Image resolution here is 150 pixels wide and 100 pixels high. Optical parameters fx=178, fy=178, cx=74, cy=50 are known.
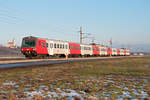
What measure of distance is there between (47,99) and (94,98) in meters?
1.36

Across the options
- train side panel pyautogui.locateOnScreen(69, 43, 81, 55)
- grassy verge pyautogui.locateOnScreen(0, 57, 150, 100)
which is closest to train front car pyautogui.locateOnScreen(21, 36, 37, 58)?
train side panel pyautogui.locateOnScreen(69, 43, 81, 55)

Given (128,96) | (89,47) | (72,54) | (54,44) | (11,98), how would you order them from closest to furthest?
(11,98), (128,96), (54,44), (72,54), (89,47)

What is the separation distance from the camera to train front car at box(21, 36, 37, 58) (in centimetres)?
2736

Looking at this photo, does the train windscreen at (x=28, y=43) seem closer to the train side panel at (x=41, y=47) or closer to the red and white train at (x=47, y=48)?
the red and white train at (x=47, y=48)

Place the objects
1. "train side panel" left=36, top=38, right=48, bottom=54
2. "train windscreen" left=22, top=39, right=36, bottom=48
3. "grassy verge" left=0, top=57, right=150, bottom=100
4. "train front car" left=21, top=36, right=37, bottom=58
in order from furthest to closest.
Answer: "train side panel" left=36, top=38, right=48, bottom=54 → "train windscreen" left=22, top=39, right=36, bottom=48 → "train front car" left=21, top=36, right=37, bottom=58 → "grassy verge" left=0, top=57, right=150, bottom=100

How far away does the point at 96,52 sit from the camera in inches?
2046

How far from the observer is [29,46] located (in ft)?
90.9

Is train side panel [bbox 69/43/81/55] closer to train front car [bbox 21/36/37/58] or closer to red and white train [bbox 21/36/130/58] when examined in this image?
red and white train [bbox 21/36/130/58]

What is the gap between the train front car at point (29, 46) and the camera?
27.4m

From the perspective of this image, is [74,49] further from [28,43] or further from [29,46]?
[29,46]

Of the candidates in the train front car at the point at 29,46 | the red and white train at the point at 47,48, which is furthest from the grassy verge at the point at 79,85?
the red and white train at the point at 47,48

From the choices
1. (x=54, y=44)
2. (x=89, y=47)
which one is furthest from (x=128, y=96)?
(x=89, y=47)

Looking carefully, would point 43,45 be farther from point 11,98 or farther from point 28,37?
point 11,98

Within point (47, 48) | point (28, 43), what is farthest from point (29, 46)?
point (47, 48)
